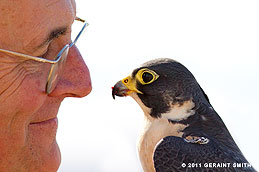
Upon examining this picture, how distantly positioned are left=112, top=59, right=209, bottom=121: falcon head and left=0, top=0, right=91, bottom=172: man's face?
9.31 ft

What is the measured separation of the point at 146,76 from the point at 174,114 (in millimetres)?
588

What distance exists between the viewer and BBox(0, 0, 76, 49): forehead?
92.7 inches

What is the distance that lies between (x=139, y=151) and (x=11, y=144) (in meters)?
3.15

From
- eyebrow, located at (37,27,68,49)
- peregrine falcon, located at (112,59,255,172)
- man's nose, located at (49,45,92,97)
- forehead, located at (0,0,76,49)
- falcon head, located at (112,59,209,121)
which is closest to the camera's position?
forehead, located at (0,0,76,49)

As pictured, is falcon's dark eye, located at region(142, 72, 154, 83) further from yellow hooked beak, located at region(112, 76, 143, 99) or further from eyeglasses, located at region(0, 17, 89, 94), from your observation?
eyeglasses, located at region(0, 17, 89, 94)

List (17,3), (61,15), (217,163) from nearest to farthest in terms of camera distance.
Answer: (17,3)
(61,15)
(217,163)

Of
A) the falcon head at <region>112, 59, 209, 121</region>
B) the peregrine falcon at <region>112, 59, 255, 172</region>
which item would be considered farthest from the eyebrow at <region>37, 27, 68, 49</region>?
the falcon head at <region>112, 59, 209, 121</region>

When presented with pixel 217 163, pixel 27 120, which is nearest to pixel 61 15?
pixel 27 120

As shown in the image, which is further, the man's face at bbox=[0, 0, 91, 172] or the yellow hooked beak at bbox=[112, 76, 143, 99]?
the yellow hooked beak at bbox=[112, 76, 143, 99]

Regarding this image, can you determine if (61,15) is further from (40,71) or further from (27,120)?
(27,120)

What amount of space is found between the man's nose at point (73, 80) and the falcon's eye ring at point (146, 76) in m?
2.89

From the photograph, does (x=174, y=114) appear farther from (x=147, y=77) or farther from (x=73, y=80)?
(x=73, y=80)

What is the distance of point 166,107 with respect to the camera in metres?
5.73

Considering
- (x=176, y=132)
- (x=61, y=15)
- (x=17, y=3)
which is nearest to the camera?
(x=17, y=3)
